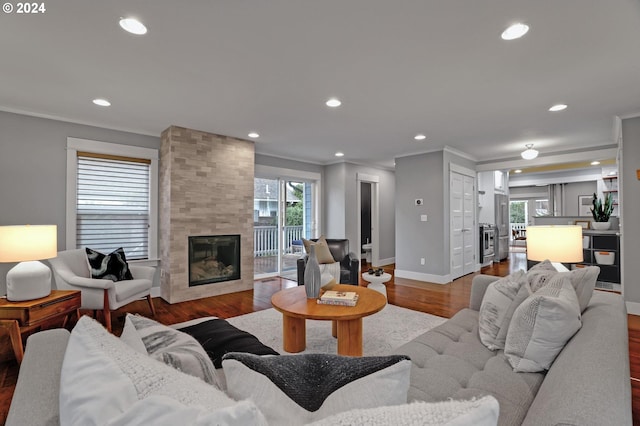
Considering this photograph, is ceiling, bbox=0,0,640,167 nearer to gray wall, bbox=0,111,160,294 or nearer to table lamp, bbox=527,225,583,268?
gray wall, bbox=0,111,160,294

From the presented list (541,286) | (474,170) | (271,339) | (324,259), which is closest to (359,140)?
(324,259)

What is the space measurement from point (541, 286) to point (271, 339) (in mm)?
2234

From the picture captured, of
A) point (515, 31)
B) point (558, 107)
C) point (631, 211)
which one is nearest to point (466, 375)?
point (515, 31)

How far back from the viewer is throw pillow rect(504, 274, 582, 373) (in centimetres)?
128

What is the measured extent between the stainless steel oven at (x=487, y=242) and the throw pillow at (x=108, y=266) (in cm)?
681

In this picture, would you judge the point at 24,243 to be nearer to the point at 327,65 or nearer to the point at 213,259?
the point at 213,259

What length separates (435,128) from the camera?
4.33 metres

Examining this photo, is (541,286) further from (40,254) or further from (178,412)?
(40,254)

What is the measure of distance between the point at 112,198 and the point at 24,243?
5.77ft

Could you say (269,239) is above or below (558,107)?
below

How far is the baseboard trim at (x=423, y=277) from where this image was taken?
546 centimetres

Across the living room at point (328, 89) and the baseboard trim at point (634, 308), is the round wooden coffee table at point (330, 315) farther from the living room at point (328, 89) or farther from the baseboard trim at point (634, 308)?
the baseboard trim at point (634, 308)

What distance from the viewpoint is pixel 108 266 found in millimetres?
3535

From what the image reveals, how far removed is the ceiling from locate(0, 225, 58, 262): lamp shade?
1.36 meters
